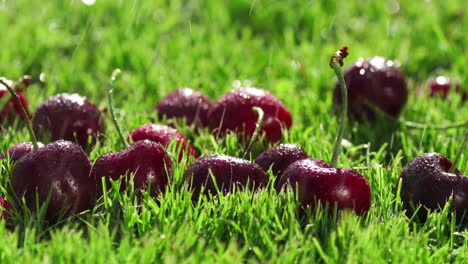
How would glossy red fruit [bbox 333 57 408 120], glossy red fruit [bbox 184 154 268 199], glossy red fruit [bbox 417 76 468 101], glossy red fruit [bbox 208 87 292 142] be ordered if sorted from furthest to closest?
glossy red fruit [bbox 417 76 468 101]
glossy red fruit [bbox 333 57 408 120]
glossy red fruit [bbox 208 87 292 142]
glossy red fruit [bbox 184 154 268 199]

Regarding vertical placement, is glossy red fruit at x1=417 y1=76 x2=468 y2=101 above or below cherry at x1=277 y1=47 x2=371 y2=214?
above

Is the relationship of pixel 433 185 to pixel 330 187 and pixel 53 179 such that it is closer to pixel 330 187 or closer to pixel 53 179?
pixel 330 187

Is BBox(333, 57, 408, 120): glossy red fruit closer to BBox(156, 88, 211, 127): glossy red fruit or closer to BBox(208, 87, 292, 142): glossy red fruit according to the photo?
BBox(208, 87, 292, 142): glossy red fruit

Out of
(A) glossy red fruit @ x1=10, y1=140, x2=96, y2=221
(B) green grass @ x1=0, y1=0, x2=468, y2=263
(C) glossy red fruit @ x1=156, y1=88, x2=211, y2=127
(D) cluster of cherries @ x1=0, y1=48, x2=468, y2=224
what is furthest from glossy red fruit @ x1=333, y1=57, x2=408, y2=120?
(A) glossy red fruit @ x1=10, y1=140, x2=96, y2=221

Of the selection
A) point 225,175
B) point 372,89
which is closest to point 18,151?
point 225,175

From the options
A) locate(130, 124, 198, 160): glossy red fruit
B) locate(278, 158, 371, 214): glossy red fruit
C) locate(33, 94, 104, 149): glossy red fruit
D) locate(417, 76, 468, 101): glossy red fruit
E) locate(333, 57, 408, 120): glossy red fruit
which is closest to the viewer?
locate(278, 158, 371, 214): glossy red fruit

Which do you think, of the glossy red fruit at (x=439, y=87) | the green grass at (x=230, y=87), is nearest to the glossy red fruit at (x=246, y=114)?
the green grass at (x=230, y=87)
